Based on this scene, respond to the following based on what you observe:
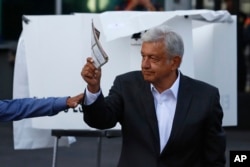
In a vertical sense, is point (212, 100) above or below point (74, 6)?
below

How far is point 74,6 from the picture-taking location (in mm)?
13234

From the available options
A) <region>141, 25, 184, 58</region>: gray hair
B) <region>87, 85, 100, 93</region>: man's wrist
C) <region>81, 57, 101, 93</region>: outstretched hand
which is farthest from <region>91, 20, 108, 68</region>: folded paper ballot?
<region>141, 25, 184, 58</region>: gray hair

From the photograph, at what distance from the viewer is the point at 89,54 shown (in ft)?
23.8

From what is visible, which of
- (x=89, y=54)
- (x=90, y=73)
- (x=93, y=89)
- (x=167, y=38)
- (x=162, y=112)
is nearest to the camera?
(x=90, y=73)

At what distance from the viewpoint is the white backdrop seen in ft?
23.5

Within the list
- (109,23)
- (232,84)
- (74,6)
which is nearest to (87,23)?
(109,23)

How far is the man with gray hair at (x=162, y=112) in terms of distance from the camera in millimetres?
4418

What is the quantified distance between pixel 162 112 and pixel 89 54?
2810 mm

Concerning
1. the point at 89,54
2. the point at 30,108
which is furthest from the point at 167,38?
the point at 89,54

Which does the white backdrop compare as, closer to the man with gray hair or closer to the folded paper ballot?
the man with gray hair

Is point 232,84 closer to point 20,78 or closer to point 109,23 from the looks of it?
point 109,23

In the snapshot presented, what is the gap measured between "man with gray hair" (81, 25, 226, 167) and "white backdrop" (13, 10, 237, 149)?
8.10ft

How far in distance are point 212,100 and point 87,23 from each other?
2840mm

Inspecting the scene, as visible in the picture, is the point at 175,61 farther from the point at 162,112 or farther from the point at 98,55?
the point at 98,55
